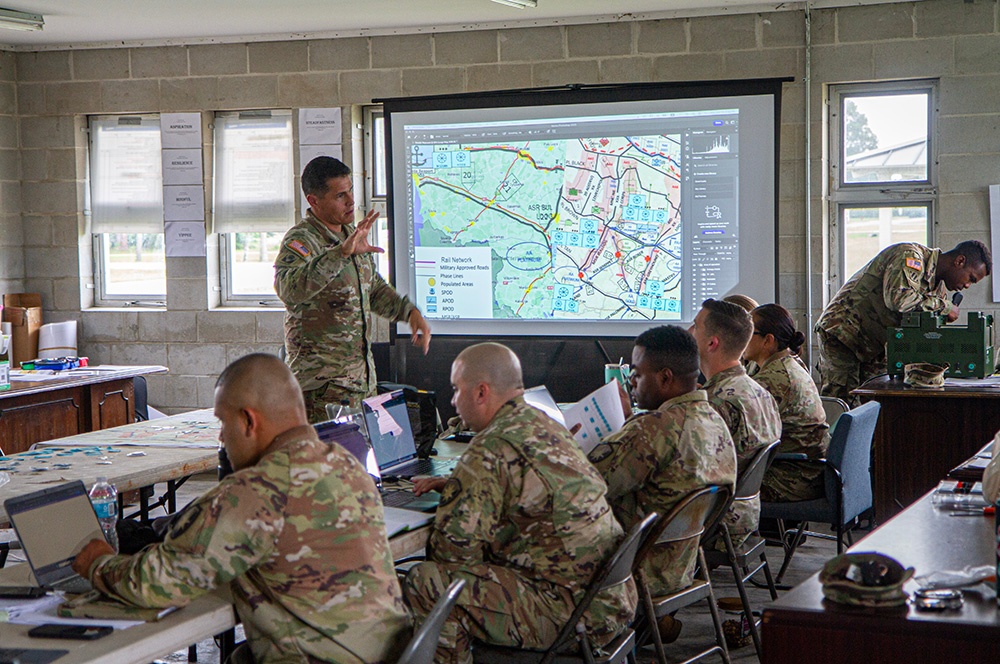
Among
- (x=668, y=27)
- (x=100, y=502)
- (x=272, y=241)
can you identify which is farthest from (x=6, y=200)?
(x=100, y=502)

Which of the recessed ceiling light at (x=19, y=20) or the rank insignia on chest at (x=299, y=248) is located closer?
the rank insignia on chest at (x=299, y=248)

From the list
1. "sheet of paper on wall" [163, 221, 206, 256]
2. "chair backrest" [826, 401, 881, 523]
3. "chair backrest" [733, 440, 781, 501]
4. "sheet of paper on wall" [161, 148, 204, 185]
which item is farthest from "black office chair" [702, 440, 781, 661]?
"sheet of paper on wall" [161, 148, 204, 185]

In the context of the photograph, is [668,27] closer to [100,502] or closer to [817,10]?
[817,10]

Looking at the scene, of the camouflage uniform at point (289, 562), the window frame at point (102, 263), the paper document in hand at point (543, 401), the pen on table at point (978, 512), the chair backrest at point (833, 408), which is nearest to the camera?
the camouflage uniform at point (289, 562)

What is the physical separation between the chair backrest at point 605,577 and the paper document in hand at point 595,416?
0.99 meters

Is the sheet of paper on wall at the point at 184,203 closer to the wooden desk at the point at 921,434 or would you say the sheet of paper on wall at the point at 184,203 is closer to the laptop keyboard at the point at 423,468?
the laptop keyboard at the point at 423,468

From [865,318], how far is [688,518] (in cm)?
337

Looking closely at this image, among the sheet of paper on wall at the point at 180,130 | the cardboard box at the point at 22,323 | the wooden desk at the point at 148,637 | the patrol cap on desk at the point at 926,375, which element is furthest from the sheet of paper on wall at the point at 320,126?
the wooden desk at the point at 148,637

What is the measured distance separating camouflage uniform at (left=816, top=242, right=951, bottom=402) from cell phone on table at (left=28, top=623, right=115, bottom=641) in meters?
4.70

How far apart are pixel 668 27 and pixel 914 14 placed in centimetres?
143

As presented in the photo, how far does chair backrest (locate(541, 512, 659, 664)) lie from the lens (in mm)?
2367

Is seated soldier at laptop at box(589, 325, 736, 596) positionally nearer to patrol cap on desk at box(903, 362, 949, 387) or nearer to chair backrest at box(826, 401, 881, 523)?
chair backrest at box(826, 401, 881, 523)

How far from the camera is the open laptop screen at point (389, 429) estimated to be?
10.5 feet

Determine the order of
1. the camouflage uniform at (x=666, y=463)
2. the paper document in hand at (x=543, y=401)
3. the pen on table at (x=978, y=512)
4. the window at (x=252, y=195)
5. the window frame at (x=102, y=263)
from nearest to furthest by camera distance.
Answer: the pen on table at (x=978, y=512), the camouflage uniform at (x=666, y=463), the paper document in hand at (x=543, y=401), the window at (x=252, y=195), the window frame at (x=102, y=263)
